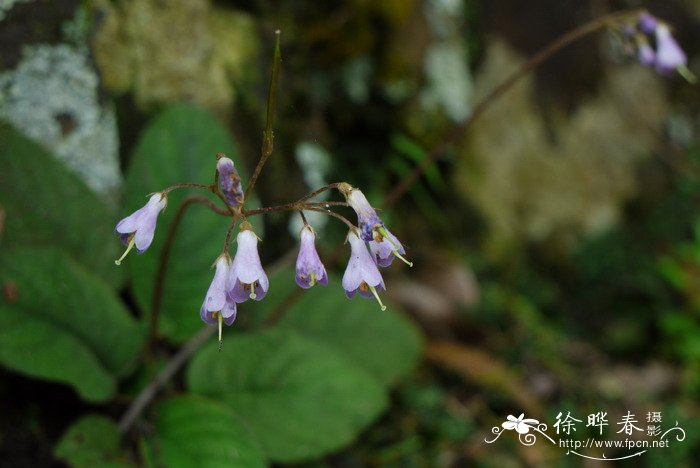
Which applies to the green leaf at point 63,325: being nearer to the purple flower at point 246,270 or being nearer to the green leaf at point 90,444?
the green leaf at point 90,444

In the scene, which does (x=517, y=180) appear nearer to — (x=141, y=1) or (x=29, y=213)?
(x=141, y=1)

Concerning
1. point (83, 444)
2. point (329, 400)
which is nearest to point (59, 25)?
point (83, 444)

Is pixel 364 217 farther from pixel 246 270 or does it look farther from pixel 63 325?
pixel 63 325

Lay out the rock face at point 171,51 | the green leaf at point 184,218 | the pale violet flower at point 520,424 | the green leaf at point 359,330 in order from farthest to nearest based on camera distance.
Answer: the pale violet flower at point 520,424 → the green leaf at point 359,330 → the rock face at point 171,51 → the green leaf at point 184,218

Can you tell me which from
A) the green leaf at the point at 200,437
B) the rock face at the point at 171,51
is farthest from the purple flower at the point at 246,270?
the rock face at the point at 171,51

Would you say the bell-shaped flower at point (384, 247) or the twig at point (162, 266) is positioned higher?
the twig at point (162, 266)

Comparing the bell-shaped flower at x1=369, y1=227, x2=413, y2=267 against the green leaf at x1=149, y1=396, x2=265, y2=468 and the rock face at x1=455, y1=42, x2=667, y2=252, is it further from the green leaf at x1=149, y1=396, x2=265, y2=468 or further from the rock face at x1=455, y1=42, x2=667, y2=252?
the rock face at x1=455, y1=42, x2=667, y2=252

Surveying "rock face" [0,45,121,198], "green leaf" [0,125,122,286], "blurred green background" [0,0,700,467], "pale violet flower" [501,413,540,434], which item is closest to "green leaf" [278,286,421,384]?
"blurred green background" [0,0,700,467]
